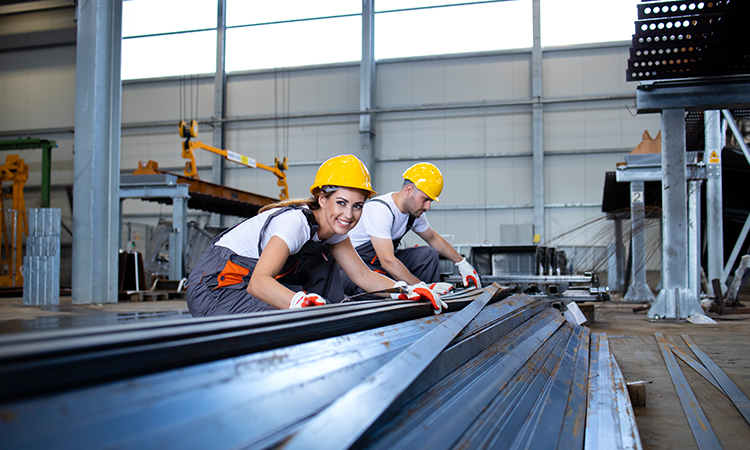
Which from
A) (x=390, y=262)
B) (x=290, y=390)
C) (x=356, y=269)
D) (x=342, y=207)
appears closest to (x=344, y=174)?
(x=342, y=207)

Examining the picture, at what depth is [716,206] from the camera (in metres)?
6.36

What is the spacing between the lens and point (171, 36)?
51.7 feet

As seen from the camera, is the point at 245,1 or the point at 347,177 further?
the point at 245,1

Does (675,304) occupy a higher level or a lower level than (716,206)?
lower

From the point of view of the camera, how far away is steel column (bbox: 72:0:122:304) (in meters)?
6.52

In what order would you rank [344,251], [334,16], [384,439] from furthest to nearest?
[334,16]
[344,251]
[384,439]

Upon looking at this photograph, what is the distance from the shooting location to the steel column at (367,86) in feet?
45.9

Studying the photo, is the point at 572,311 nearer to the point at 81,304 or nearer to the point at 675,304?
the point at 675,304

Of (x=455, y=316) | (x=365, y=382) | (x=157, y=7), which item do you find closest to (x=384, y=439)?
(x=365, y=382)

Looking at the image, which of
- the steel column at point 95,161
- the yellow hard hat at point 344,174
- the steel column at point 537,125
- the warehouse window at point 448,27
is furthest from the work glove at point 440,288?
the warehouse window at point 448,27

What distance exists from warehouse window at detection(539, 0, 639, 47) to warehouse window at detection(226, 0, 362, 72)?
5.24 m

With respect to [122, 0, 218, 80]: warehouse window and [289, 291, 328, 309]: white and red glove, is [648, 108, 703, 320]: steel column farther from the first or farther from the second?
[122, 0, 218, 80]: warehouse window

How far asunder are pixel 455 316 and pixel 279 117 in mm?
14153

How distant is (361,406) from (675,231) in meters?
4.77
